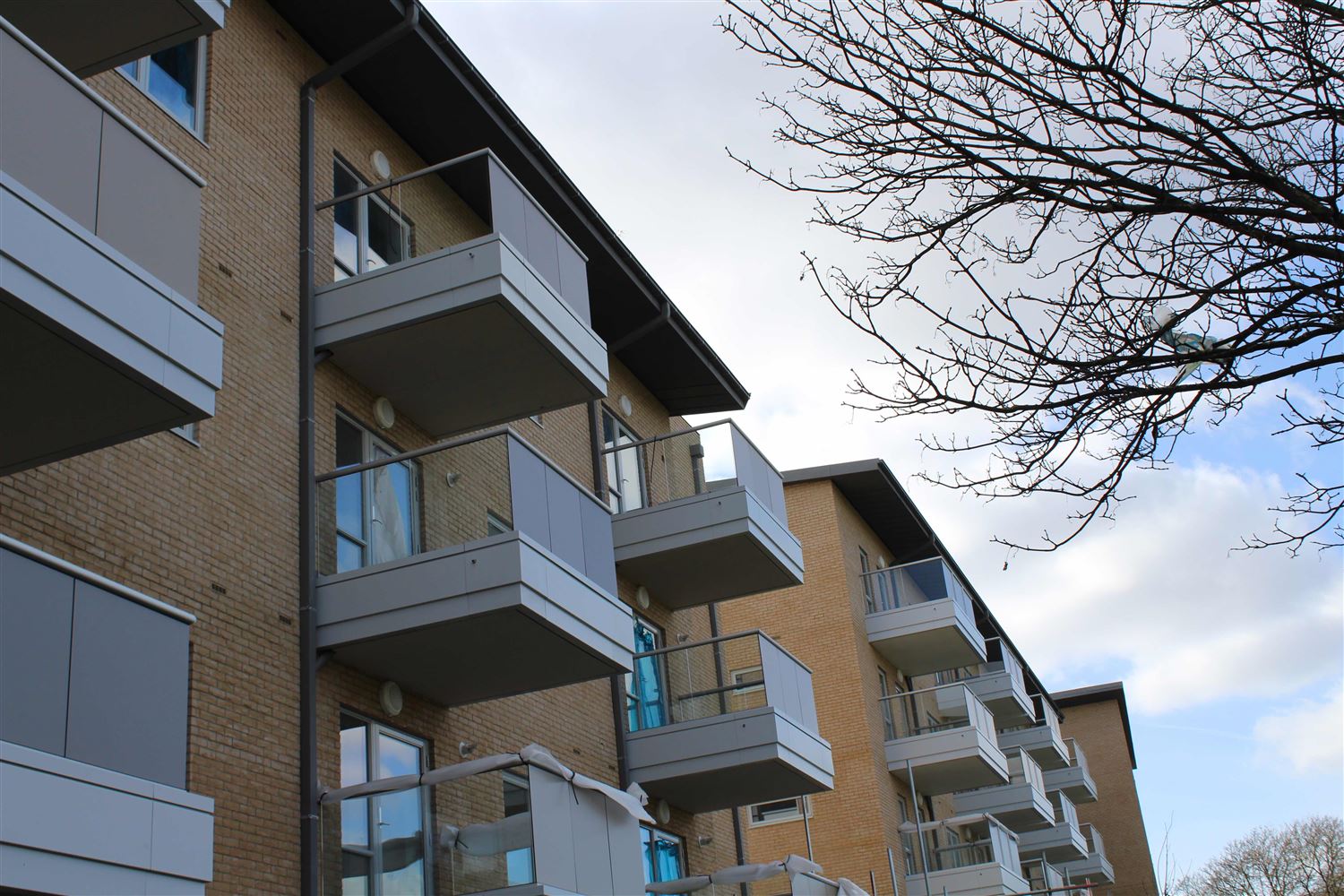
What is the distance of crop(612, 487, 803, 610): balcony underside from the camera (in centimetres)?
1930

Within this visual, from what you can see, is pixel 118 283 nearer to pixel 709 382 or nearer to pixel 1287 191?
pixel 1287 191

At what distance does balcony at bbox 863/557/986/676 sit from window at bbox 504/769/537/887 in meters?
20.0

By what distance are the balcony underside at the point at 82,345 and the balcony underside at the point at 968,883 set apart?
2238 cm

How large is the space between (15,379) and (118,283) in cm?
79

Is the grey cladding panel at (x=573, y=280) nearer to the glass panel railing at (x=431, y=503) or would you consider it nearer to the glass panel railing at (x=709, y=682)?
the glass panel railing at (x=431, y=503)

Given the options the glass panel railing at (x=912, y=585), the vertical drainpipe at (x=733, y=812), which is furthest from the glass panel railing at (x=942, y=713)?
the vertical drainpipe at (x=733, y=812)

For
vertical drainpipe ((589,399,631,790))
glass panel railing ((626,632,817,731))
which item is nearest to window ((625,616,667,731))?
glass panel railing ((626,632,817,731))

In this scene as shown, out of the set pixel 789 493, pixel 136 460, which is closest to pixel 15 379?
pixel 136 460

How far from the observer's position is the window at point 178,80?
40.4 ft

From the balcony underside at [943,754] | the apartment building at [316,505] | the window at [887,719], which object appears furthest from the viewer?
the window at [887,719]

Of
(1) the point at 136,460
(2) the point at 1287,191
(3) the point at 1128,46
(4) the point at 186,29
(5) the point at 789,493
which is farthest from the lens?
(5) the point at 789,493

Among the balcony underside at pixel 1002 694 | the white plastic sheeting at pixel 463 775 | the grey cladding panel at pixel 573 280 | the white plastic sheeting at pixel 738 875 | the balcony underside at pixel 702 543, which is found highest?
the balcony underside at pixel 1002 694

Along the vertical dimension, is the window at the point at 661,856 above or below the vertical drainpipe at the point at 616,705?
below

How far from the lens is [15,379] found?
8438mm
